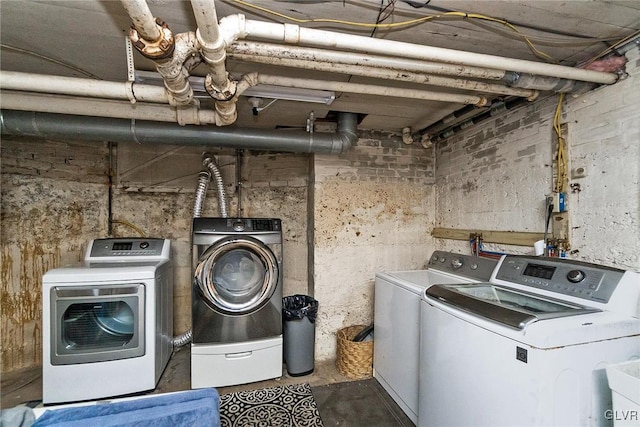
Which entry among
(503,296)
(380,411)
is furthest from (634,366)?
(380,411)

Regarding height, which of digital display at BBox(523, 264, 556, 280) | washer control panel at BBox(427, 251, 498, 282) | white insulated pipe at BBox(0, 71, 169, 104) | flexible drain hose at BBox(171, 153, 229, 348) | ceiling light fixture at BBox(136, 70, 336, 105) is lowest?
washer control panel at BBox(427, 251, 498, 282)

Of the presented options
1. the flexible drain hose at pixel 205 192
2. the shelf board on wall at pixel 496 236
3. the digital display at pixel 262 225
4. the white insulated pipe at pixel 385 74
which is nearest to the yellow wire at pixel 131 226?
the flexible drain hose at pixel 205 192

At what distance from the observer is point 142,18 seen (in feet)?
3.18

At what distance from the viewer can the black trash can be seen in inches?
96.6

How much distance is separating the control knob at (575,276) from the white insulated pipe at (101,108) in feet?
7.50

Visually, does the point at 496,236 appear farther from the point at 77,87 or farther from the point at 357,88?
the point at 77,87

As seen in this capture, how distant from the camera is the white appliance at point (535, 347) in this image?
1053mm

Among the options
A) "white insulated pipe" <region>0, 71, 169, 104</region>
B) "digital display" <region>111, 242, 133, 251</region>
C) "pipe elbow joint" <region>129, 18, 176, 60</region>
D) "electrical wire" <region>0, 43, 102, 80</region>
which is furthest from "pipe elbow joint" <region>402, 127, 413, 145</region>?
"digital display" <region>111, 242, 133, 251</region>

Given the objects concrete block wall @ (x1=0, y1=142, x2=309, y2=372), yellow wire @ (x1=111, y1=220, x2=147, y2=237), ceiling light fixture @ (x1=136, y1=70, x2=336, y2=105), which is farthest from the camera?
yellow wire @ (x1=111, y1=220, x2=147, y2=237)

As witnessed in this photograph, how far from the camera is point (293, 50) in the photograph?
1.38 meters

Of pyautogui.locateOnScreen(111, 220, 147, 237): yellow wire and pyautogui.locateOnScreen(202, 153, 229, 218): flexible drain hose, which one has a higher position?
pyautogui.locateOnScreen(202, 153, 229, 218): flexible drain hose

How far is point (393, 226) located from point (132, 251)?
2419mm

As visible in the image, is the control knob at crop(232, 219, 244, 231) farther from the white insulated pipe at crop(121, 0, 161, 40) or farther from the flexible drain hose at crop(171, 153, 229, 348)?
the white insulated pipe at crop(121, 0, 161, 40)

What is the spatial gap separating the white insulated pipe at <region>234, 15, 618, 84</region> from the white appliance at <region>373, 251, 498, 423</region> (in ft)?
3.79
